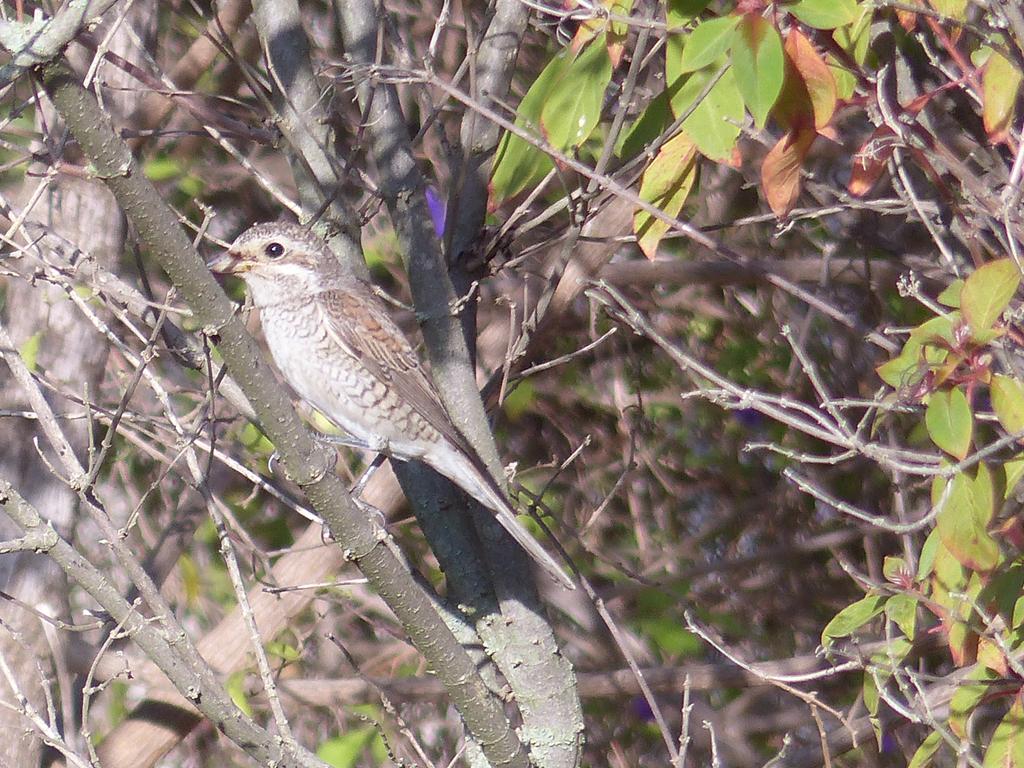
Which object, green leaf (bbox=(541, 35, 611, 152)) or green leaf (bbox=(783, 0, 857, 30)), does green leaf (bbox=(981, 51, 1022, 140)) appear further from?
green leaf (bbox=(541, 35, 611, 152))

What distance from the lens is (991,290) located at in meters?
2.32

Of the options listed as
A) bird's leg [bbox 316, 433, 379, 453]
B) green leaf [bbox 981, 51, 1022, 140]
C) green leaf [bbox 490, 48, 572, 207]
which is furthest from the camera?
bird's leg [bbox 316, 433, 379, 453]

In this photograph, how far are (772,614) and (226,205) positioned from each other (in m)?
3.08

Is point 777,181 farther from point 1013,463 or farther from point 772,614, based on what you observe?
point 772,614

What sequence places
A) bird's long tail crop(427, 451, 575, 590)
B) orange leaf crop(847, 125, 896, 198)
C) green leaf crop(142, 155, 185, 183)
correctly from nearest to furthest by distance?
orange leaf crop(847, 125, 896, 198), bird's long tail crop(427, 451, 575, 590), green leaf crop(142, 155, 185, 183)

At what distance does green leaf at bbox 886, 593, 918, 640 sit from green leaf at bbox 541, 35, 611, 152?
121cm

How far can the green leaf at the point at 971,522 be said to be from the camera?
2348mm

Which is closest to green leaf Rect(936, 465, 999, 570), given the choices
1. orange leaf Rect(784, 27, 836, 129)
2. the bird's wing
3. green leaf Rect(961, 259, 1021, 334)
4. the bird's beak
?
green leaf Rect(961, 259, 1021, 334)

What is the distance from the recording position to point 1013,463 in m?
2.54

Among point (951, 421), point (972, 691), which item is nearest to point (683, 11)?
point (951, 421)

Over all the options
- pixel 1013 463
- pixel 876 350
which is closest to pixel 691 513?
pixel 876 350

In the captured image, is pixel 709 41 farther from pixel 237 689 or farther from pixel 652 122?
pixel 237 689

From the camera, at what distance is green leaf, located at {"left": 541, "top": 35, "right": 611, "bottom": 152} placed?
2686 millimetres

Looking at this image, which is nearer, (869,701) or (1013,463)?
(1013,463)
